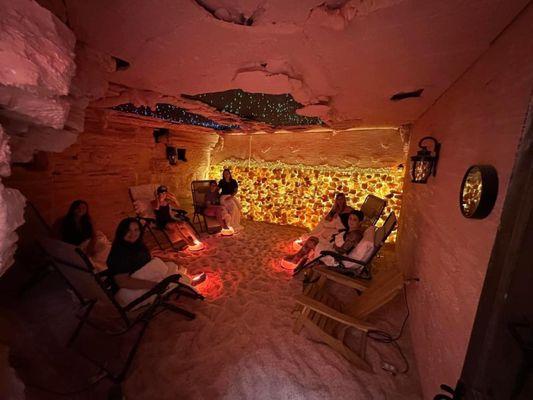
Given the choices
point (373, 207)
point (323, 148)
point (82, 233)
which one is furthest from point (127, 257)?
point (323, 148)

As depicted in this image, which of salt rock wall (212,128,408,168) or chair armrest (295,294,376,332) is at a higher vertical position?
salt rock wall (212,128,408,168)

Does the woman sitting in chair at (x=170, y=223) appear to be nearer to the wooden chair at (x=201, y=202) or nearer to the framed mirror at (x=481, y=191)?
the wooden chair at (x=201, y=202)

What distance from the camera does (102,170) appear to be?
4.66 m

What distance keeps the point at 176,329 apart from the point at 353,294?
2.42 meters

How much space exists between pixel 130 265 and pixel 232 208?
11.6ft

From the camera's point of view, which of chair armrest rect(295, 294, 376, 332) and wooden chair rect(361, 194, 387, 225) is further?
wooden chair rect(361, 194, 387, 225)

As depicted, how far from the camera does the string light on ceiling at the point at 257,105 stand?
3041 millimetres

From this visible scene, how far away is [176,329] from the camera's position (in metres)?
2.50

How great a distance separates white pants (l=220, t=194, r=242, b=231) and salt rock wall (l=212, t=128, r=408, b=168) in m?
1.60

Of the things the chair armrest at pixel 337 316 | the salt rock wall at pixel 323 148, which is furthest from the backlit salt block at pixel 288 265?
the salt rock wall at pixel 323 148

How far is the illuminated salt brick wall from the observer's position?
207 inches

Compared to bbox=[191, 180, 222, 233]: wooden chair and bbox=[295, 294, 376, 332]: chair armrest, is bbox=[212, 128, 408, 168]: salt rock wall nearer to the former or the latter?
bbox=[191, 180, 222, 233]: wooden chair

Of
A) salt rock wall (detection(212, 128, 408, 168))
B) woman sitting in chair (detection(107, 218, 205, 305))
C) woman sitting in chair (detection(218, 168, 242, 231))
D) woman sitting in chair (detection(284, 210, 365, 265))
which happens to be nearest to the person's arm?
woman sitting in chair (detection(107, 218, 205, 305))

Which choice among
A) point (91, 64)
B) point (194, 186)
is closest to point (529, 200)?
point (91, 64)
